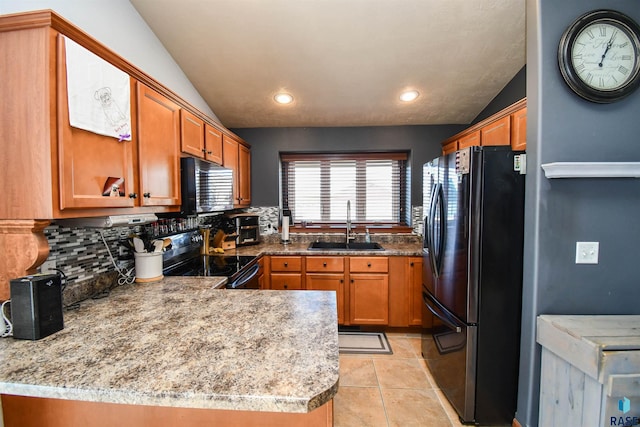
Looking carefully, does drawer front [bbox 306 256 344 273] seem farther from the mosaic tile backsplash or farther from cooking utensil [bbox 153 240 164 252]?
the mosaic tile backsplash

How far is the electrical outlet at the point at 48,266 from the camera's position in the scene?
50.7 inches

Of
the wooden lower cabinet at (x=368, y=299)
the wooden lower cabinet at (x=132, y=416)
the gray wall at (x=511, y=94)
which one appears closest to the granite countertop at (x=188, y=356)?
the wooden lower cabinet at (x=132, y=416)

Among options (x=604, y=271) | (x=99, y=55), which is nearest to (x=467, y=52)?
(x=604, y=271)

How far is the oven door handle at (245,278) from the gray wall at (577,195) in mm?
1842

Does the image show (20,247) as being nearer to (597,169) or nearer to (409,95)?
(597,169)

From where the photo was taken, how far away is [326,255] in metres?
2.79

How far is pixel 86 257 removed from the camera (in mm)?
1503

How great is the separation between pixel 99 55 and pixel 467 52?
8.11ft

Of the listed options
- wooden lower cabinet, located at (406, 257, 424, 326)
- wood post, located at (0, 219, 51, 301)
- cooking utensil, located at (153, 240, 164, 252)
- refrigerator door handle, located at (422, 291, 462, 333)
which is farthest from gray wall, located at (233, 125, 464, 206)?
wood post, located at (0, 219, 51, 301)

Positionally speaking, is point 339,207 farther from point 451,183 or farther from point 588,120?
point 588,120

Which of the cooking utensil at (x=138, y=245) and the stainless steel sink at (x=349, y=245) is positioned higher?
the cooking utensil at (x=138, y=245)

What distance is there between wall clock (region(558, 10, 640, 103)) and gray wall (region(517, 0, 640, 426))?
0.14 feet

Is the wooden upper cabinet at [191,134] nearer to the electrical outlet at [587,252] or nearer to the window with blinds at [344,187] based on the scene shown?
the window with blinds at [344,187]

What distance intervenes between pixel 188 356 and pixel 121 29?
6.80 feet
